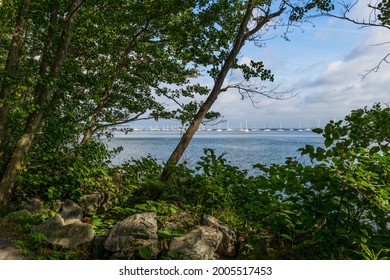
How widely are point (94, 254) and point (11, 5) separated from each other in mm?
10567

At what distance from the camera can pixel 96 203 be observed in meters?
9.59

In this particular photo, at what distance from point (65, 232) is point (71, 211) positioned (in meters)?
1.72

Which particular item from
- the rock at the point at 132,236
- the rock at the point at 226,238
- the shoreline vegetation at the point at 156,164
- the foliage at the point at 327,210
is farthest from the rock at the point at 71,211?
the rock at the point at 226,238

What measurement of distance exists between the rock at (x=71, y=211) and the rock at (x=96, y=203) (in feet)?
1.23

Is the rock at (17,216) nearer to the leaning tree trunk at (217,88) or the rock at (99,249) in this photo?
the rock at (99,249)

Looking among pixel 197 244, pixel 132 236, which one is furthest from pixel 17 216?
pixel 197 244

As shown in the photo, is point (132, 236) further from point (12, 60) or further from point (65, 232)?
point (12, 60)

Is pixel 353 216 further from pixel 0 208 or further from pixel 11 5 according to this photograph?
pixel 11 5

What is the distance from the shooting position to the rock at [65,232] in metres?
6.96

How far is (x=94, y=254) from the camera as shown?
6582 millimetres

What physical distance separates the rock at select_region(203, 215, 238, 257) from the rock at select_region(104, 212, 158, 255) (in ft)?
3.46

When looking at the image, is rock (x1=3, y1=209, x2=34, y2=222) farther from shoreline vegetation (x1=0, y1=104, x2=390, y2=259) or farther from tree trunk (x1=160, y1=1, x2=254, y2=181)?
tree trunk (x1=160, y1=1, x2=254, y2=181)

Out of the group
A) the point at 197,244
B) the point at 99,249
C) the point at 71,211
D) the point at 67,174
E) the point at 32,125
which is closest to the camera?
the point at 197,244

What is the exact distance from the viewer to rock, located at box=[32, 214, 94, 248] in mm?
6965
